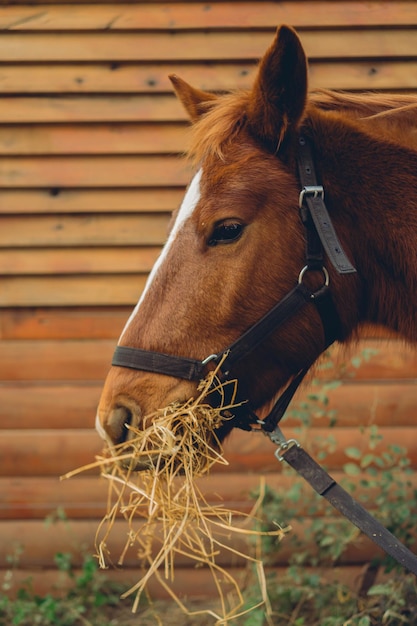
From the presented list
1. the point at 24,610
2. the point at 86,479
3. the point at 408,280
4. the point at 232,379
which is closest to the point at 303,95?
the point at 408,280

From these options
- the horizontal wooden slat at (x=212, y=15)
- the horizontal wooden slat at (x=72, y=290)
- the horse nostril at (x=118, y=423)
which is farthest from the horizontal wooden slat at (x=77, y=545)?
the horizontal wooden slat at (x=212, y=15)

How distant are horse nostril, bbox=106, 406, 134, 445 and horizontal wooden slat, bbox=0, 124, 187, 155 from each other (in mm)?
1962

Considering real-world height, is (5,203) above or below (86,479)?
above

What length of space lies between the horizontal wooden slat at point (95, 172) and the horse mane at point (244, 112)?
1.45 meters

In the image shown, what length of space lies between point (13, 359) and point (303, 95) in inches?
88.9

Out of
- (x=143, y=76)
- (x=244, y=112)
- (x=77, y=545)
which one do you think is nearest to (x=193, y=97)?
(x=244, y=112)

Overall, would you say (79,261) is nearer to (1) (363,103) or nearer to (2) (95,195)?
(2) (95,195)

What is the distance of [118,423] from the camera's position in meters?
1.74

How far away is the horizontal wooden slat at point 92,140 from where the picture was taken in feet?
11.2

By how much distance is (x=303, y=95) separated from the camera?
1715mm

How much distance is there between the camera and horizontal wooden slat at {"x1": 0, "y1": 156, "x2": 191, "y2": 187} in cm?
341

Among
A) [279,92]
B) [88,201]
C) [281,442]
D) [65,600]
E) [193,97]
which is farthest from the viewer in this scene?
[88,201]

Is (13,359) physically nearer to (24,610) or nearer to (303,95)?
(24,610)

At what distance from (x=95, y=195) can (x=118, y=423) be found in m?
1.92
